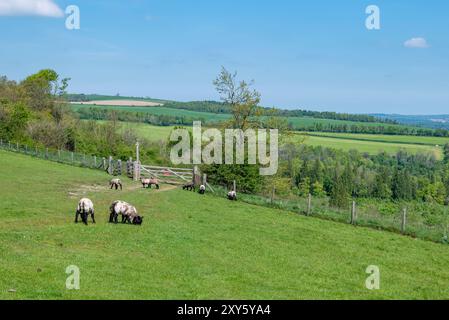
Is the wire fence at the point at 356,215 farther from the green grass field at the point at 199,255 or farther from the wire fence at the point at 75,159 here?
the green grass field at the point at 199,255

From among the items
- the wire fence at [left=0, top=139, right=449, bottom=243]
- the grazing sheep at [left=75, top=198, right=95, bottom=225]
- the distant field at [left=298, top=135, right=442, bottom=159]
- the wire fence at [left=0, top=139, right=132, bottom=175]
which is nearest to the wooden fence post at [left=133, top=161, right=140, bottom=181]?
the wire fence at [left=0, top=139, right=449, bottom=243]

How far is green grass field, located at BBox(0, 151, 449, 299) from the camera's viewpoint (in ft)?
42.0

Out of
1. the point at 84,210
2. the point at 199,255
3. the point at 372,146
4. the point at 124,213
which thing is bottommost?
the point at 372,146

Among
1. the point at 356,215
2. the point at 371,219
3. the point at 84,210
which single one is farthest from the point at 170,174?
the point at 84,210

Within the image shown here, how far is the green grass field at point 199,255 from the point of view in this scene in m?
12.8

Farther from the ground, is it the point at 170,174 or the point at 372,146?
the point at 170,174

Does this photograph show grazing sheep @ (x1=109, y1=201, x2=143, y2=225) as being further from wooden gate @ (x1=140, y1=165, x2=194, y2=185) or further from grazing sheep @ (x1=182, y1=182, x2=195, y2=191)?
wooden gate @ (x1=140, y1=165, x2=194, y2=185)

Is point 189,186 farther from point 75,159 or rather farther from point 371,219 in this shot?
point 75,159

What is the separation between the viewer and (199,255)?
56.0 feet

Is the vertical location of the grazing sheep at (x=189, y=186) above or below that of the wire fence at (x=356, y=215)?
above

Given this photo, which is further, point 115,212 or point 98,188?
point 98,188

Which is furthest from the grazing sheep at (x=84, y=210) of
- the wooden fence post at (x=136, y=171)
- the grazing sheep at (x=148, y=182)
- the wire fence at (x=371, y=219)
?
the wooden fence post at (x=136, y=171)
